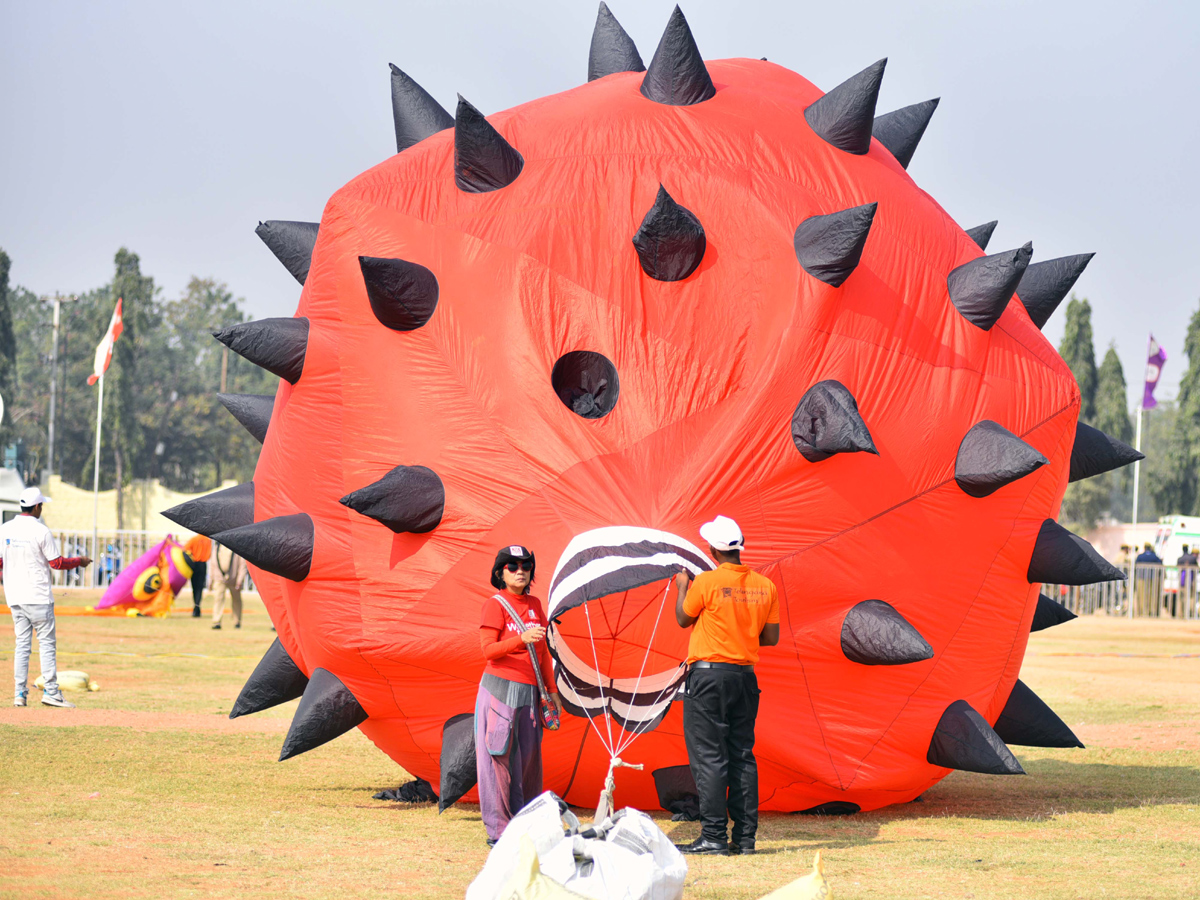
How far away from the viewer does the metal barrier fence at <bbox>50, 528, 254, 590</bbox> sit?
41.6 metres

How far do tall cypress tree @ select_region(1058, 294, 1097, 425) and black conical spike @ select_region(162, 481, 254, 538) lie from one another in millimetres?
72720

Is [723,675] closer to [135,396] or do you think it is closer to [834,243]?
[834,243]

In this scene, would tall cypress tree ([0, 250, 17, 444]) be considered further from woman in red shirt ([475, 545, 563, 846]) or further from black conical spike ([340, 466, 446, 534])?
woman in red shirt ([475, 545, 563, 846])

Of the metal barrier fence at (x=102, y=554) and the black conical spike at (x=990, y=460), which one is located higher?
the black conical spike at (x=990, y=460)

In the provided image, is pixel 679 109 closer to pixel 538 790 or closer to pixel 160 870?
pixel 538 790

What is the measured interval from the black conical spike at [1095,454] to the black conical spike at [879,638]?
2.89 metres

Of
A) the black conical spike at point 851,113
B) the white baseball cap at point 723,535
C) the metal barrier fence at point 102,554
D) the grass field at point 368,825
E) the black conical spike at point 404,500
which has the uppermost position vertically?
the black conical spike at point 851,113

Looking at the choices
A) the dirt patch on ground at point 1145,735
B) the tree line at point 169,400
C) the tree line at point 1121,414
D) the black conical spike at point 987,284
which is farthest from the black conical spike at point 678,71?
the tree line at point 1121,414

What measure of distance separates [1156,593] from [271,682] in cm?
3915

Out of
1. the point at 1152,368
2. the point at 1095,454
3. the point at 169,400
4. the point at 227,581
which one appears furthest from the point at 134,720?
the point at 169,400

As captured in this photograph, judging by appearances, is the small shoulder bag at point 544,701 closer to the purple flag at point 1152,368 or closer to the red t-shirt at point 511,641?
the red t-shirt at point 511,641

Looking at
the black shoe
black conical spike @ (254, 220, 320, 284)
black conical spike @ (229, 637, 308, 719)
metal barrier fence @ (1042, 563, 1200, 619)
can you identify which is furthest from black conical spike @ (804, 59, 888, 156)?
metal barrier fence @ (1042, 563, 1200, 619)

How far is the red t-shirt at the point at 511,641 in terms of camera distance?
7.77 metres

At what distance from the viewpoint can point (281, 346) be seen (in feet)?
31.3
